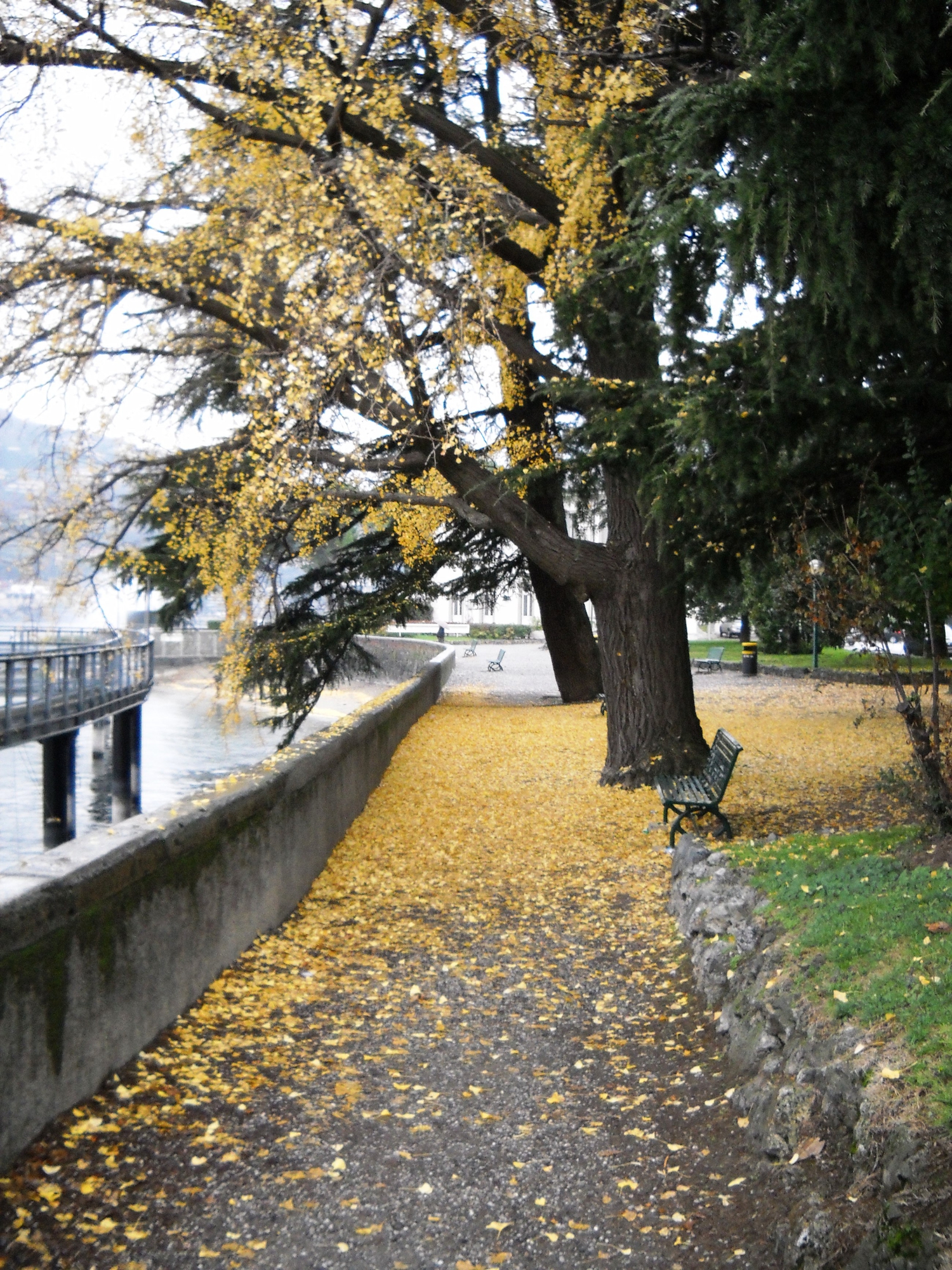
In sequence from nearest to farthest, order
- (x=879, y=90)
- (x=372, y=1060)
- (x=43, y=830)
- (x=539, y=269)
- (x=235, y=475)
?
(x=372, y=1060), (x=879, y=90), (x=539, y=269), (x=235, y=475), (x=43, y=830)

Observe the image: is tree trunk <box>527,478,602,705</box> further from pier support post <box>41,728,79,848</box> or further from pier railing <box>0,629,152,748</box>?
pier support post <box>41,728,79,848</box>

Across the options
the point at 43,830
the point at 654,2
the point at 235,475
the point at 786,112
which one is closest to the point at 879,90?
the point at 786,112

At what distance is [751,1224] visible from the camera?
140 inches

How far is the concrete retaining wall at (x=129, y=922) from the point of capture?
3799mm

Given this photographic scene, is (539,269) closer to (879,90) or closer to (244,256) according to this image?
(244,256)

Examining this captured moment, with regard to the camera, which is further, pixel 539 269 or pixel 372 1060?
pixel 539 269

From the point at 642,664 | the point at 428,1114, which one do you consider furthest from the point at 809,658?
the point at 428,1114

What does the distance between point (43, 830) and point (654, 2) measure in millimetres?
19498

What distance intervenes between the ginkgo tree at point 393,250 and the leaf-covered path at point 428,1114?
3776mm

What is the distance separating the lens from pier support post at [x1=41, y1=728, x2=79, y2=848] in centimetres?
2317

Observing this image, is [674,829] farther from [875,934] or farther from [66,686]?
[66,686]

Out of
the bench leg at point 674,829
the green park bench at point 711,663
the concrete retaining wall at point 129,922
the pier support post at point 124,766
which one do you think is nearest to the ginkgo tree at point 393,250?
the bench leg at point 674,829

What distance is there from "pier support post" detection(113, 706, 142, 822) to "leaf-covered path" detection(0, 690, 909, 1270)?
19.8m

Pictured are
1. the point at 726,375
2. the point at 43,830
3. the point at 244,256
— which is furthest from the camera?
the point at 43,830
